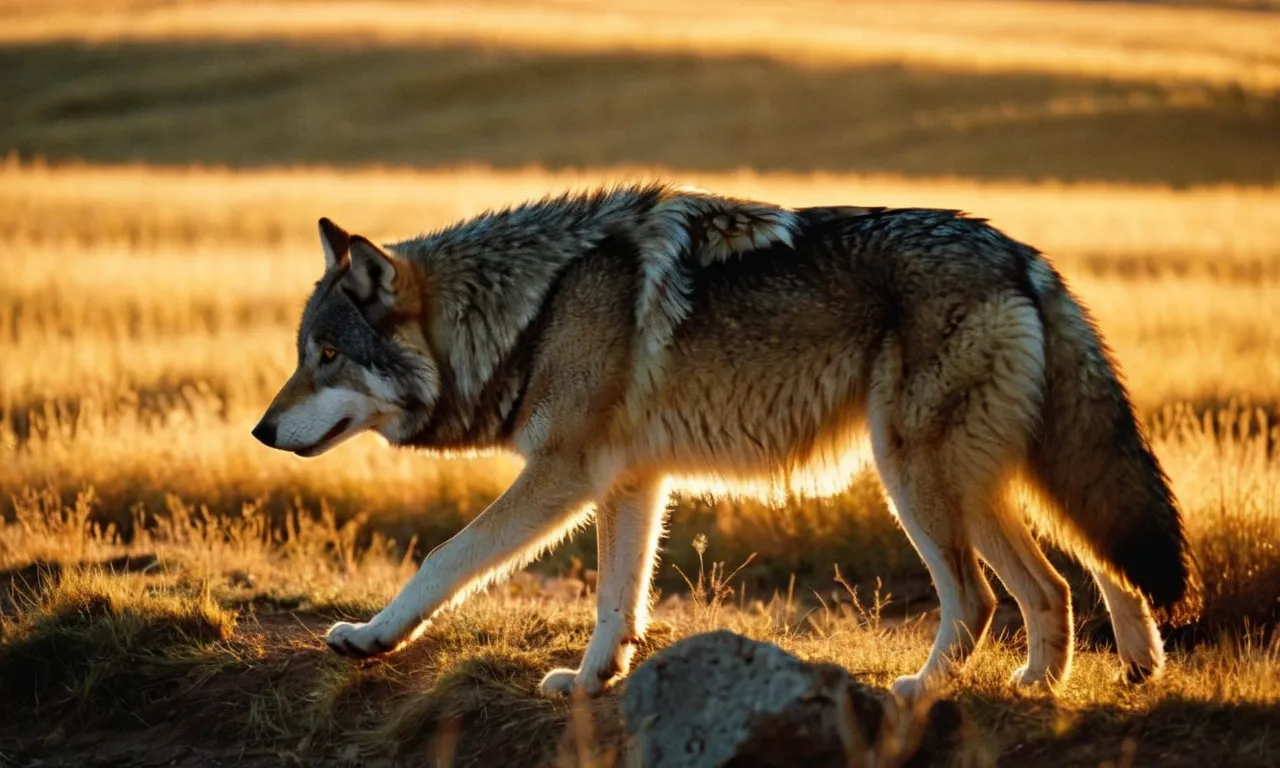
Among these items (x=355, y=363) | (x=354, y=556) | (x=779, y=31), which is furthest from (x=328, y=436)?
(x=779, y=31)

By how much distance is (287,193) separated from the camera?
28.6 meters

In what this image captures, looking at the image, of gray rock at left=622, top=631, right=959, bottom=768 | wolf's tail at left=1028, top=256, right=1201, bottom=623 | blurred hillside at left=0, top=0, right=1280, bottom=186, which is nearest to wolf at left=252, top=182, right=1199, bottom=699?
wolf's tail at left=1028, top=256, right=1201, bottom=623

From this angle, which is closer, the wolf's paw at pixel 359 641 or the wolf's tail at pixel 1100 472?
the wolf's tail at pixel 1100 472

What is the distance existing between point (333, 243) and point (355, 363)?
60cm

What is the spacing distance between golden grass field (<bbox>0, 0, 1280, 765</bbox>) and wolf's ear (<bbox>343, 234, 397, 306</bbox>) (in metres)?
1.59

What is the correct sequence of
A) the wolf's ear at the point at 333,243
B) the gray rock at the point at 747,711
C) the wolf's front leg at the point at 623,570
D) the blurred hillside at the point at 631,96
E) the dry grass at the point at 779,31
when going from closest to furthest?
the gray rock at the point at 747,711 → the wolf's front leg at the point at 623,570 → the wolf's ear at the point at 333,243 → the blurred hillside at the point at 631,96 → the dry grass at the point at 779,31

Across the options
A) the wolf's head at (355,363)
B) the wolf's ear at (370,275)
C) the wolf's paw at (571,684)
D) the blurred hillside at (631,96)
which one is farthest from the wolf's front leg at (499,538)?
the blurred hillside at (631,96)

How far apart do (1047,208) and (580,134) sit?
18875 mm

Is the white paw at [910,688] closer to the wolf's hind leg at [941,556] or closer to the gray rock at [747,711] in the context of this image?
the wolf's hind leg at [941,556]

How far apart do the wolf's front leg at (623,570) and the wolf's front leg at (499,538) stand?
38 centimetres

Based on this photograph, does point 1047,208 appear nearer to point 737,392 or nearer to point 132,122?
point 737,392

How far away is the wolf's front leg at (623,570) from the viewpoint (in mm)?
5805

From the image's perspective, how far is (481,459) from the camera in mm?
10336

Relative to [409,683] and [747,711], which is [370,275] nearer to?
[409,683]
